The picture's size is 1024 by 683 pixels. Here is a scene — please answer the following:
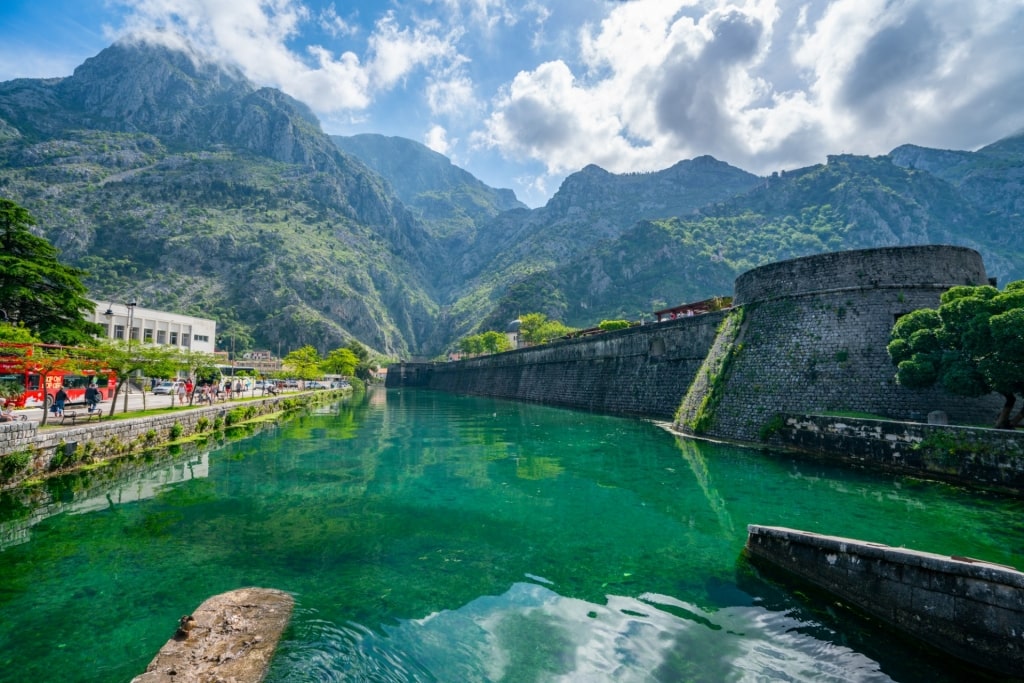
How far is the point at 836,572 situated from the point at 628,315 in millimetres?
118467

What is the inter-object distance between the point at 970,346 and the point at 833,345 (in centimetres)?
646

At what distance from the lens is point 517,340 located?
100 metres

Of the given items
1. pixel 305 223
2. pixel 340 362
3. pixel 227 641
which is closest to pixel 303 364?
pixel 340 362

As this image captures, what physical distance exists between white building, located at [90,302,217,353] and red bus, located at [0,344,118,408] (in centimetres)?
2216

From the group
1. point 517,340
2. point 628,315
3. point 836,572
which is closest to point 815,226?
point 628,315

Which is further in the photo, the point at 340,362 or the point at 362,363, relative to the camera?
the point at 362,363

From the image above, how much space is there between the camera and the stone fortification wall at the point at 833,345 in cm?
1978

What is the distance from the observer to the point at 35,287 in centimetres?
2714

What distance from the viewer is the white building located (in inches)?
2314

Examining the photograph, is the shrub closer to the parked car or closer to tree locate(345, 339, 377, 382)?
the parked car

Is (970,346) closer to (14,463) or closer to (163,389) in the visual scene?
(14,463)

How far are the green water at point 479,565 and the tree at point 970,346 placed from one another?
13.7 ft

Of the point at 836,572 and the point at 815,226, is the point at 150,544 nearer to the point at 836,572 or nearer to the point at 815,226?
the point at 836,572

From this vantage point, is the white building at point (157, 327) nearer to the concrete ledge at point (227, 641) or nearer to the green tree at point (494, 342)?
the green tree at point (494, 342)
